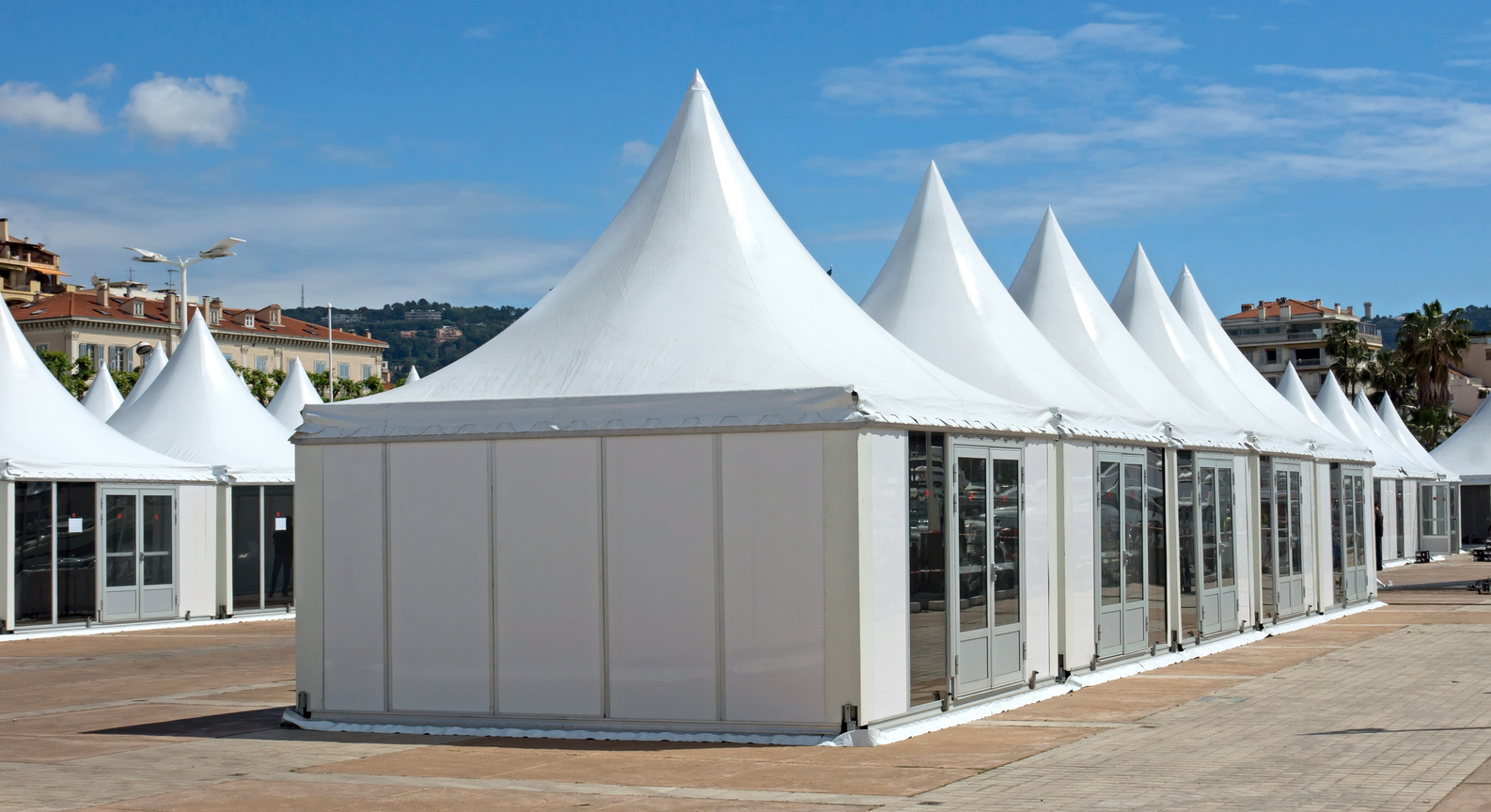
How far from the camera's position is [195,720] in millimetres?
13242

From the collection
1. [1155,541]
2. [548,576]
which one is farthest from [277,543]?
[548,576]

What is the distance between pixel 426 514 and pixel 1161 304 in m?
16.1

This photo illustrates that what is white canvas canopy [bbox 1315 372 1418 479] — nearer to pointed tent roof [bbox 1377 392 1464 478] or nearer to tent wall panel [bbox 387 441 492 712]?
pointed tent roof [bbox 1377 392 1464 478]

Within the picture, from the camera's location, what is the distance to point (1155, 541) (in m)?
17.1

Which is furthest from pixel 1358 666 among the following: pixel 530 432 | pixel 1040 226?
pixel 530 432

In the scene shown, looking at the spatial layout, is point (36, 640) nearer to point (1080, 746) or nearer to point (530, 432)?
point (530, 432)

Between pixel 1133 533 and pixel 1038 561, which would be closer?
pixel 1038 561

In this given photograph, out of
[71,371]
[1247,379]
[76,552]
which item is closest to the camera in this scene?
[76,552]

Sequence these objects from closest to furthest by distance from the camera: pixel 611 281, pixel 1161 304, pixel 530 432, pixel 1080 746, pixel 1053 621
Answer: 1. pixel 1080 746
2. pixel 530 432
3. pixel 611 281
4. pixel 1053 621
5. pixel 1161 304

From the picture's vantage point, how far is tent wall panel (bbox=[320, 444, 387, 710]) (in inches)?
478

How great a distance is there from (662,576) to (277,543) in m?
18.0

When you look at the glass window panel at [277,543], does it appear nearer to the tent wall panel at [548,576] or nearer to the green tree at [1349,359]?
the tent wall panel at [548,576]

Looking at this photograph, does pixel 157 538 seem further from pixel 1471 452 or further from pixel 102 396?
pixel 1471 452

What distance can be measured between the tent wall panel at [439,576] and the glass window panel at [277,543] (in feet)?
51.8
